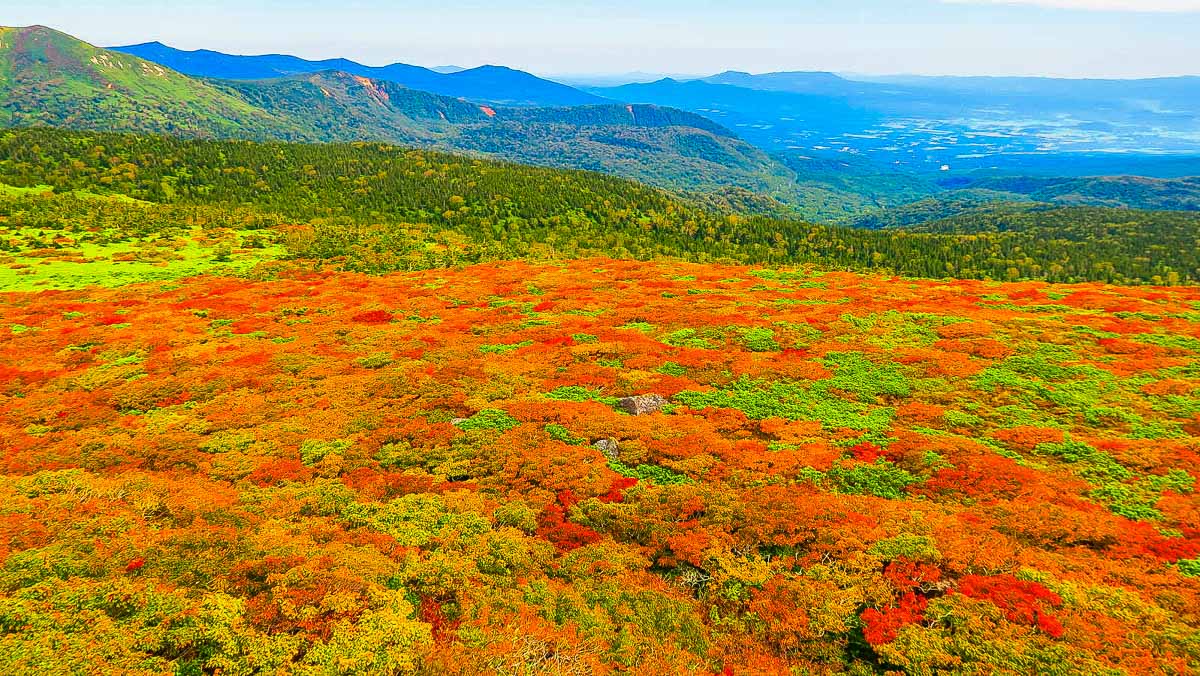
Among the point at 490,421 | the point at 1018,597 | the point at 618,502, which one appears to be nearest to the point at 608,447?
the point at 618,502

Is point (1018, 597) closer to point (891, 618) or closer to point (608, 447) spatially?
point (891, 618)

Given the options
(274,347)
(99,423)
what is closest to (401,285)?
(274,347)

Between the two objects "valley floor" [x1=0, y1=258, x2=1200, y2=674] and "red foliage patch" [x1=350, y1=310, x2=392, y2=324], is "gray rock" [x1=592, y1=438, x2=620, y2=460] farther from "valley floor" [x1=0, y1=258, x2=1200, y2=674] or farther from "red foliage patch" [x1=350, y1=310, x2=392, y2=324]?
"red foliage patch" [x1=350, y1=310, x2=392, y2=324]

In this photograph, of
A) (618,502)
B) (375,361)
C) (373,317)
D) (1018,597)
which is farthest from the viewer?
(373,317)

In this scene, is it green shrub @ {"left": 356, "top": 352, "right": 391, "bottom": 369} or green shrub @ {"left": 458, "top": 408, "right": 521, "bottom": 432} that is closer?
green shrub @ {"left": 458, "top": 408, "right": 521, "bottom": 432}

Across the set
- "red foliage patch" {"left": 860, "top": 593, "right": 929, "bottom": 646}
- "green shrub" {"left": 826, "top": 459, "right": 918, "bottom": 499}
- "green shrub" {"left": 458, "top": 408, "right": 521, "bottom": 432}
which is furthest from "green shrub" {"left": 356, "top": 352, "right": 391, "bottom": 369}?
"red foliage patch" {"left": 860, "top": 593, "right": 929, "bottom": 646}
